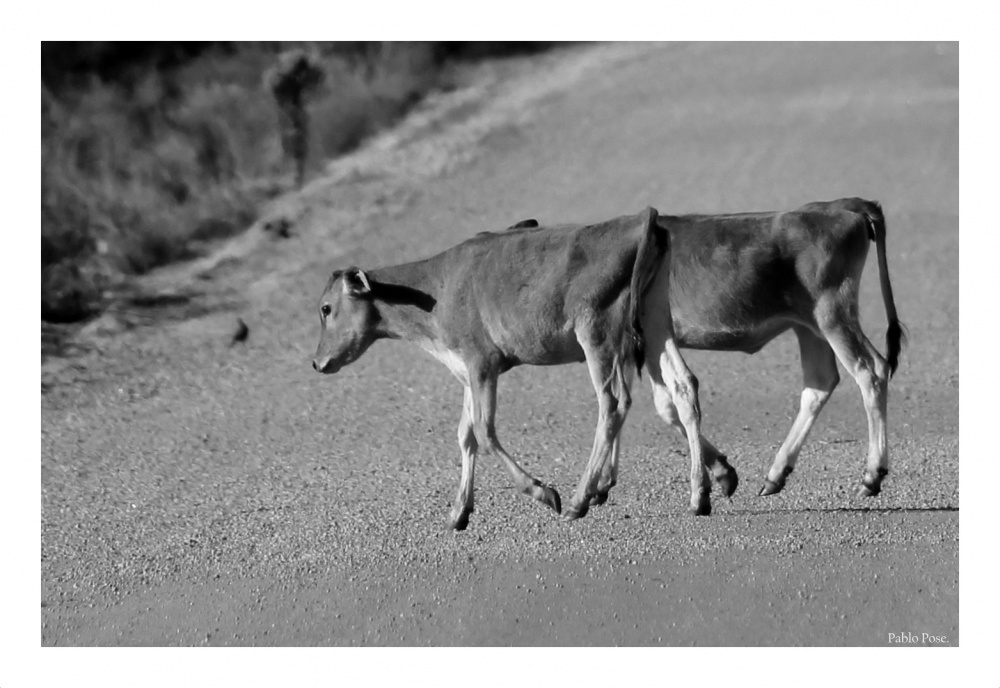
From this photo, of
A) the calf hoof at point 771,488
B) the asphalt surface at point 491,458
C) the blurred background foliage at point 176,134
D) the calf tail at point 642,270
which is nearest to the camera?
the calf tail at point 642,270

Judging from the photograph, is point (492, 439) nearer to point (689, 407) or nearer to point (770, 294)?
point (689, 407)

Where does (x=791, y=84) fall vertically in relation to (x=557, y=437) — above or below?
above

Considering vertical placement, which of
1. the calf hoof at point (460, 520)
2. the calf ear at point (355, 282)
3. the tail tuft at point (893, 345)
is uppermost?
the calf ear at point (355, 282)

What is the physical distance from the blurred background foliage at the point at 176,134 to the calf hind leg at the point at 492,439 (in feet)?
28.4

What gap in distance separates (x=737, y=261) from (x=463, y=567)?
233 centimetres

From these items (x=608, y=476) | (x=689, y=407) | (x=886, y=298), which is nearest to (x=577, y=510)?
(x=608, y=476)

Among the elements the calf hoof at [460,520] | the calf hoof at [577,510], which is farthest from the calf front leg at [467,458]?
the calf hoof at [577,510]

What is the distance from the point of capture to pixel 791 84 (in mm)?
22812

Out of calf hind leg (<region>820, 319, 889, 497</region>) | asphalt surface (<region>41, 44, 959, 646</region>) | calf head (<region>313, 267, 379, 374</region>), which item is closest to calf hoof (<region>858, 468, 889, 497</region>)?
calf hind leg (<region>820, 319, 889, 497</region>)

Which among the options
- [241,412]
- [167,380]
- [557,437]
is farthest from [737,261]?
[167,380]

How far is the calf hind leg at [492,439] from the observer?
8023 millimetres

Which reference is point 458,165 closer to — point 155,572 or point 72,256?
point 72,256

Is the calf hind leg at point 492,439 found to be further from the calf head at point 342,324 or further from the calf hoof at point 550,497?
the calf head at point 342,324

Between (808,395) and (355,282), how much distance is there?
2.74m
